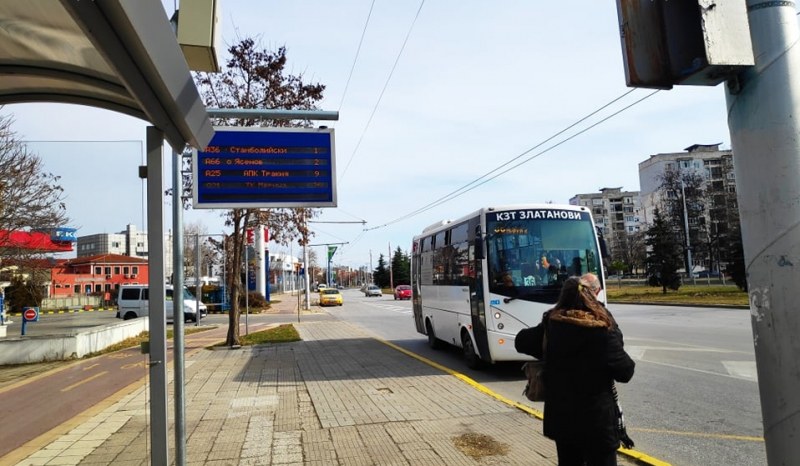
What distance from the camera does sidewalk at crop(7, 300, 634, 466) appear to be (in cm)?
541

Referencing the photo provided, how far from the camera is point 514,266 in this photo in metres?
10.2

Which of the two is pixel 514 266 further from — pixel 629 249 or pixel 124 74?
pixel 629 249

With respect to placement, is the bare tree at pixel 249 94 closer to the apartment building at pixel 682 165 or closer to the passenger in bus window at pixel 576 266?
the passenger in bus window at pixel 576 266

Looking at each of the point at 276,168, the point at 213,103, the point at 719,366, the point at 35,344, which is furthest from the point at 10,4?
the point at 213,103

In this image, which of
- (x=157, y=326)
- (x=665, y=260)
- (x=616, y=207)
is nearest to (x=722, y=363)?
(x=157, y=326)

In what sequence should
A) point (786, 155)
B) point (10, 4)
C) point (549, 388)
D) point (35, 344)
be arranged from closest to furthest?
point (786, 155) < point (10, 4) < point (549, 388) < point (35, 344)

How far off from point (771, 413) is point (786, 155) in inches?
41.7

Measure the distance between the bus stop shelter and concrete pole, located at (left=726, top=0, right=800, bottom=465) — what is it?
2.55 meters

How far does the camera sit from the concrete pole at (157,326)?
11.6ft

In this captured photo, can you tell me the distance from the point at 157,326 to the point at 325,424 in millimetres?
3688

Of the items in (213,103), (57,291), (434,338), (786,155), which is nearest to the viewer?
(786,155)

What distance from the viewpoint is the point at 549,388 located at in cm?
354

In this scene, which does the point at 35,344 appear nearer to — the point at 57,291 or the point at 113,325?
the point at 113,325

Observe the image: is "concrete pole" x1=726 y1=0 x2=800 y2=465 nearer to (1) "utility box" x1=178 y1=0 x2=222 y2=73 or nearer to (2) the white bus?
(1) "utility box" x1=178 y1=0 x2=222 y2=73
